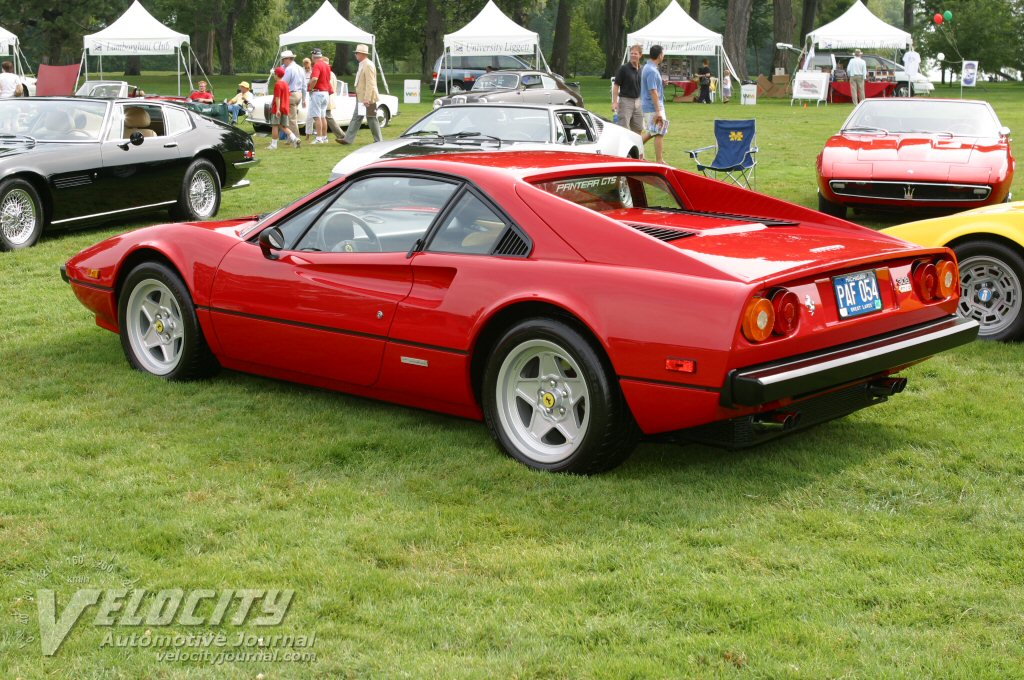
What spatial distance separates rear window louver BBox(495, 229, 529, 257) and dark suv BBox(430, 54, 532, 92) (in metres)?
32.0

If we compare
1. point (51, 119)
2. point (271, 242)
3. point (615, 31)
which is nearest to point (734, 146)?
point (51, 119)

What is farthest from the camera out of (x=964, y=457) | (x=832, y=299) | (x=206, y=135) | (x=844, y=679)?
(x=206, y=135)

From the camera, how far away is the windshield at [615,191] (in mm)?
5324

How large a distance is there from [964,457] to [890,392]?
412 mm

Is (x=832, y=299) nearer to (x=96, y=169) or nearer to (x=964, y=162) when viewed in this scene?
(x=964, y=162)

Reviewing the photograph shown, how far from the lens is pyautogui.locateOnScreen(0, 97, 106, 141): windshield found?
37.1ft

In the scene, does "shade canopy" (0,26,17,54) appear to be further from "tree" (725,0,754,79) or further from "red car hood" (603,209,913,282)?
"red car hood" (603,209,913,282)

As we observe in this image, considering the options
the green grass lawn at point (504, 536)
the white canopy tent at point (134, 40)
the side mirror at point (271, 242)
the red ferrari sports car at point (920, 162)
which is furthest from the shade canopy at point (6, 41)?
the side mirror at point (271, 242)

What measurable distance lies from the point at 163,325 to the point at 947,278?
3945 millimetres

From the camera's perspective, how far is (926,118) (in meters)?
12.6

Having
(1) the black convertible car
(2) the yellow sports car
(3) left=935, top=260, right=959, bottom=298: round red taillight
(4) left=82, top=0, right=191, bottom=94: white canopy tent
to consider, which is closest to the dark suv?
(4) left=82, top=0, right=191, bottom=94: white canopy tent

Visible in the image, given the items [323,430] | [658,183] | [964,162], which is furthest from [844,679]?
[964,162]

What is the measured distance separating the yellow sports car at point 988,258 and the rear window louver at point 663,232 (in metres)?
2.56

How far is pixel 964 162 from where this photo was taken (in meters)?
11.4
